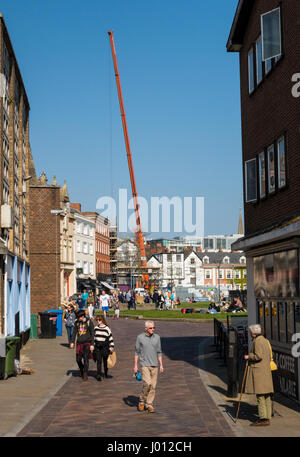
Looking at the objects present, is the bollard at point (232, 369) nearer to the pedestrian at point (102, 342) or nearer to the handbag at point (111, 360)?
the handbag at point (111, 360)

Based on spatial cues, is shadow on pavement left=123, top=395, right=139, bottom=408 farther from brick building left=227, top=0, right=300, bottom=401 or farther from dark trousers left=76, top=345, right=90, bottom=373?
dark trousers left=76, top=345, right=90, bottom=373

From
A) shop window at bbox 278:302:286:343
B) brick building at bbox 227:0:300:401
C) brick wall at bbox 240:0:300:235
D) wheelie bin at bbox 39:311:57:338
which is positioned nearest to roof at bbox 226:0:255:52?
brick building at bbox 227:0:300:401

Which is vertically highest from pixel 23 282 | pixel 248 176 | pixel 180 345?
pixel 248 176

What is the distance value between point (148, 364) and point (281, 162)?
5.43m

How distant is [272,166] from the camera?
16188 mm

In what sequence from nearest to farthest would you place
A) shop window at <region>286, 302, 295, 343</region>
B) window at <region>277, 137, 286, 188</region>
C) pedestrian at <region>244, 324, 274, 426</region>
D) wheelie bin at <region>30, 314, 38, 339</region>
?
1. pedestrian at <region>244, 324, 274, 426</region>
2. shop window at <region>286, 302, 295, 343</region>
3. window at <region>277, 137, 286, 188</region>
4. wheelie bin at <region>30, 314, 38, 339</region>

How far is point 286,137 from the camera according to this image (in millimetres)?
14742

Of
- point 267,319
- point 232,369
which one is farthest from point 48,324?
point 232,369

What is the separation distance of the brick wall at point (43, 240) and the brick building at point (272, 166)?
130 feet

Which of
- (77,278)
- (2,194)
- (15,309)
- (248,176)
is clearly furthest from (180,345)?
(77,278)

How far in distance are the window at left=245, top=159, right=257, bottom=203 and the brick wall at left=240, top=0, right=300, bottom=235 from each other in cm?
22

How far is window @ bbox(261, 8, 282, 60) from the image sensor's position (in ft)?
50.1
